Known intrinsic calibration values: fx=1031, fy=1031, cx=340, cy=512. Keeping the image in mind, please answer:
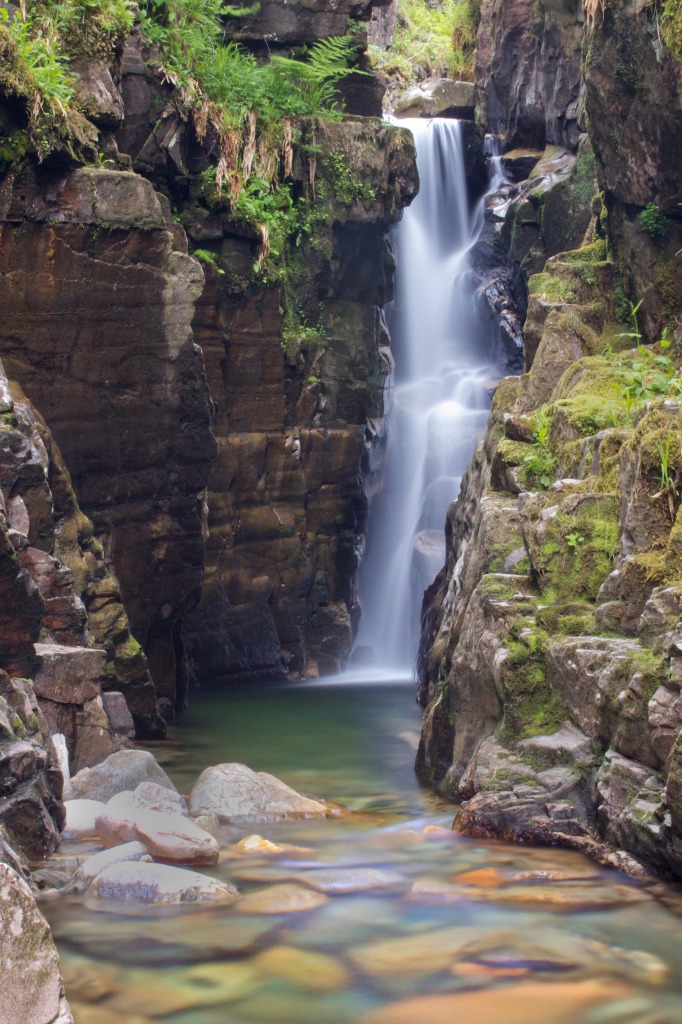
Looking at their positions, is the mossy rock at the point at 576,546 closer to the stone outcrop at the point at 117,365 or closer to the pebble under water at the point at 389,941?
the pebble under water at the point at 389,941

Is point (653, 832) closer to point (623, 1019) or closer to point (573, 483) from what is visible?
point (623, 1019)

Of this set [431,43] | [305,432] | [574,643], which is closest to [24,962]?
[574,643]

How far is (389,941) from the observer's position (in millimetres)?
5191

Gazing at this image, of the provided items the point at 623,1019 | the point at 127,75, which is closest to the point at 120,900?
the point at 623,1019

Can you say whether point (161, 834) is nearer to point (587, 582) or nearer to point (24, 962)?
point (24, 962)

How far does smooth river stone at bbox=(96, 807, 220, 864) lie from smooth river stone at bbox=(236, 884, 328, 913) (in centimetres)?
77

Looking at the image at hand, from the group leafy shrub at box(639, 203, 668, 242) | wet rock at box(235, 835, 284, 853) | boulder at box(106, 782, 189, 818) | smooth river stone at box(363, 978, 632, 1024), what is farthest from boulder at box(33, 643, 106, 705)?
leafy shrub at box(639, 203, 668, 242)

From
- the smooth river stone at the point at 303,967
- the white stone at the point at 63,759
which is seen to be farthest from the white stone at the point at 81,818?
the smooth river stone at the point at 303,967

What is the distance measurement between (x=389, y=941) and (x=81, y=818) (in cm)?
308

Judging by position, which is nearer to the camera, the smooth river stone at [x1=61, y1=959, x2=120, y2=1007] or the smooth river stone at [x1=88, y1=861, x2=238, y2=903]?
the smooth river stone at [x1=61, y1=959, x2=120, y2=1007]

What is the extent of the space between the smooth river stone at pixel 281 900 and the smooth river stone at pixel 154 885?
0.15m

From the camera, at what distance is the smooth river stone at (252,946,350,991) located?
476 centimetres

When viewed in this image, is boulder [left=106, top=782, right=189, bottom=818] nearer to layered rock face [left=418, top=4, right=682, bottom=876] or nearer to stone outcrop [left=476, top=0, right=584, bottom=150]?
layered rock face [left=418, top=4, right=682, bottom=876]

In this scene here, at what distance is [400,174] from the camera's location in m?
19.7
